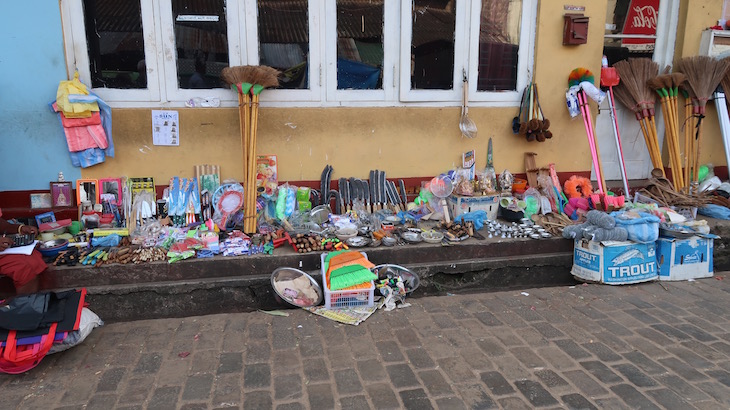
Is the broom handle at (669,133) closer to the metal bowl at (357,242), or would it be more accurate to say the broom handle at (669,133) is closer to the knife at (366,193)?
the knife at (366,193)

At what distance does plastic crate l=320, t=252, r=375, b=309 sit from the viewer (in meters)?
4.52

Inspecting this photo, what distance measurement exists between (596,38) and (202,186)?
18.4 feet

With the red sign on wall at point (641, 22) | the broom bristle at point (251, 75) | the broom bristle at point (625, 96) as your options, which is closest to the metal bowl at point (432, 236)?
the broom bristle at point (251, 75)

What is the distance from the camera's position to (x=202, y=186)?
5.70 m

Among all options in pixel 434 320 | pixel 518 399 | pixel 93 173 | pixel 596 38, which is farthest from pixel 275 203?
pixel 596 38

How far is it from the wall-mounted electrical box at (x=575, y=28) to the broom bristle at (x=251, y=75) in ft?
12.7

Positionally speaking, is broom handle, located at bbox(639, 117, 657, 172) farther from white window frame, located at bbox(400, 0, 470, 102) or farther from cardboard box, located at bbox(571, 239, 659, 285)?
white window frame, located at bbox(400, 0, 470, 102)

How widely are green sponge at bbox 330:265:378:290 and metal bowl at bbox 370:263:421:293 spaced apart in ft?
1.00

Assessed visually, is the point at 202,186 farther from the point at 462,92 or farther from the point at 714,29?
the point at 714,29

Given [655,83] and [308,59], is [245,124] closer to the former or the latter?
[308,59]

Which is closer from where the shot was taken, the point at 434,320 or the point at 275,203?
the point at 434,320

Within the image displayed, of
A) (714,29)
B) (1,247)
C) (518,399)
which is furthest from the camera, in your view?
(714,29)

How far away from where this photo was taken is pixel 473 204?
604cm

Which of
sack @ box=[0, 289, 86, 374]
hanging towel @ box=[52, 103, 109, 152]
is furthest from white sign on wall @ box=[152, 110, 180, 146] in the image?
sack @ box=[0, 289, 86, 374]
